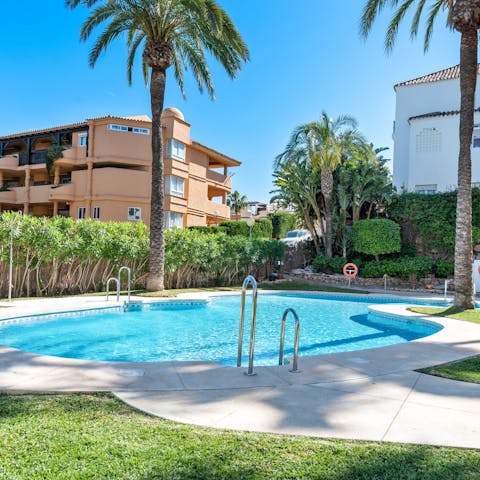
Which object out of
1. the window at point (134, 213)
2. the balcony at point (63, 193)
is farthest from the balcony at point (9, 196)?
the window at point (134, 213)

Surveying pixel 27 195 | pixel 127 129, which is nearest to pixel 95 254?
pixel 127 129

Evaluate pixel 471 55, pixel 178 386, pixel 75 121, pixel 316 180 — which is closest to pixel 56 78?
pixel 75 121

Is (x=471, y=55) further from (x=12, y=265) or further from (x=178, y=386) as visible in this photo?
(x=12, y=265)

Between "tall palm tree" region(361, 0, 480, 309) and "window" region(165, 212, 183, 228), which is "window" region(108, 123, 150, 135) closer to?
"window" region(165, 212, 183, 228)

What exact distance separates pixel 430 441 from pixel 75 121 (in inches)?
1435

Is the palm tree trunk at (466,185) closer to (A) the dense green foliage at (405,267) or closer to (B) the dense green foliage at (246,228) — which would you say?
(A) the dense green foliage at (405,267)

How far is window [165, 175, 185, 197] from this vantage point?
3265 cm

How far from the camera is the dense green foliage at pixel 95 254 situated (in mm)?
13977

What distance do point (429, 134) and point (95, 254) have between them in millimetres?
22208

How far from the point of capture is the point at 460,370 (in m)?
6.08

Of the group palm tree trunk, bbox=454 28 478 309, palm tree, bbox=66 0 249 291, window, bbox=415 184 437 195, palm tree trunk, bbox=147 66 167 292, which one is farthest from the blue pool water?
window, bbox=415 184 437 195

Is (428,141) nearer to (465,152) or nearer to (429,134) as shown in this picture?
(429,134)

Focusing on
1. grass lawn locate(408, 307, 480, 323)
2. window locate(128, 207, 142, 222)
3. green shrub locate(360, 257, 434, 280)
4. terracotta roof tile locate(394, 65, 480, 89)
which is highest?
terracotta roof tile locate(394, 65, 480, 89)

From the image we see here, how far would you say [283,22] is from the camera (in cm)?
1802
